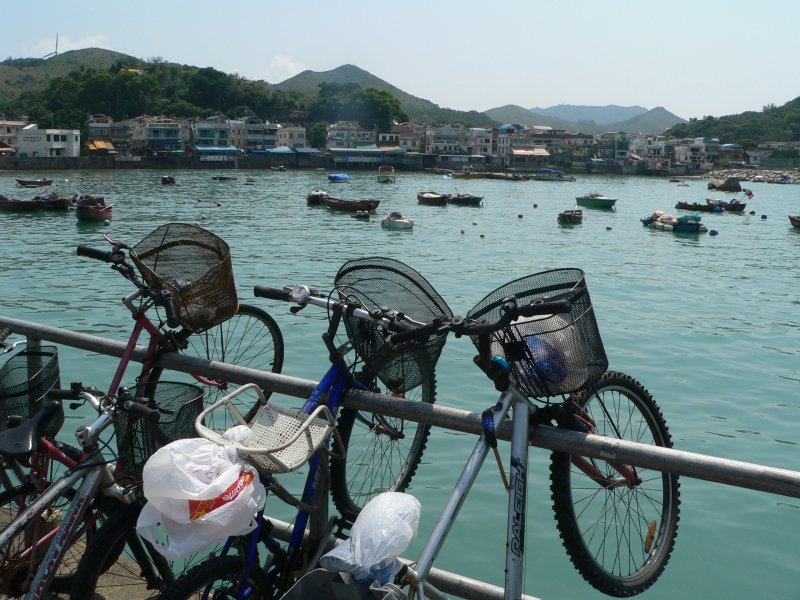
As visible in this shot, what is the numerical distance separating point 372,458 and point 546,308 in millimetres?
1657

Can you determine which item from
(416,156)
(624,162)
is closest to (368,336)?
(416,156)

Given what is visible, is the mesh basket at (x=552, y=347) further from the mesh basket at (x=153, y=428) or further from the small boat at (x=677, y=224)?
the small boat at (x=677, y=224)

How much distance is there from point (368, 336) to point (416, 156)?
463 feet

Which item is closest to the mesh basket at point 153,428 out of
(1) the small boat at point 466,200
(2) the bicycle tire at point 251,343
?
(2) the bicycle tire at point 251,343

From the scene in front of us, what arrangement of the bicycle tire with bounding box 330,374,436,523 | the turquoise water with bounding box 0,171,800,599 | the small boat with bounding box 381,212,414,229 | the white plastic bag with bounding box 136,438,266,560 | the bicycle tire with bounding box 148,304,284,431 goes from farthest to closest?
the small boat with bounding box 381,212,414,229 < the turquoise water with bounding box 0,171,800,599 < the bicycle tire with bounding box 148,304,284,431 < the bicycle tire with bounding box 330,374,436,523 < the white plastic bag with bounding box 136,438,266,560

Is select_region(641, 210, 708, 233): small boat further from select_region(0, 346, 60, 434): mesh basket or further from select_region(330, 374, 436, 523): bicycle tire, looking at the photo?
select_region(0, 346, 60, 434): mesh basket

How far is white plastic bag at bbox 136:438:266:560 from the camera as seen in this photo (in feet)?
7.38

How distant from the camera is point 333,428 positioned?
273 centimetres

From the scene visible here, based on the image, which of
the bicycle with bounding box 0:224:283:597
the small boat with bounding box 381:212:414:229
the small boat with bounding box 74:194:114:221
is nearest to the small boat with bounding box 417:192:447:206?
the small boat with bounding box 381:212:414:229

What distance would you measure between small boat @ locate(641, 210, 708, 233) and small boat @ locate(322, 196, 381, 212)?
53.8 feet

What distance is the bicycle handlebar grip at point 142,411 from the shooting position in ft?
8.62

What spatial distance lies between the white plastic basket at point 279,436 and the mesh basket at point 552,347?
56cm

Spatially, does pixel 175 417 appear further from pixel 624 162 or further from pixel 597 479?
pixel 624 162

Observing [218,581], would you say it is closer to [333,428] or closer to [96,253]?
[333,428]
